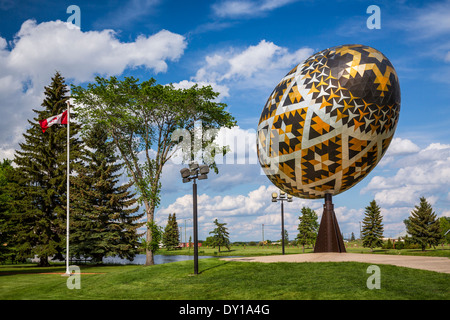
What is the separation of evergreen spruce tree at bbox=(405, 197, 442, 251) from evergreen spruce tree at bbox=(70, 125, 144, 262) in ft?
130

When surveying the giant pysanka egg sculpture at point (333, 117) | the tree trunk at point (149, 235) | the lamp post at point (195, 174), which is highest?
the giant pysanka egg sculpture at point (333, 117)

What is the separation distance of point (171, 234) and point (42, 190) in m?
49.2

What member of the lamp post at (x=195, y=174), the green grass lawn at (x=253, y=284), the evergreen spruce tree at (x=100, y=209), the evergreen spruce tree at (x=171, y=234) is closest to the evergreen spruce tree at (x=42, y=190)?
the evergreen spruce tree at (x=100, y=209)

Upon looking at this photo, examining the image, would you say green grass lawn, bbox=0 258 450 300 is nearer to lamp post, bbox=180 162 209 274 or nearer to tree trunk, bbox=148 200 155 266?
Answer: lamp post, bbox=180 162 209 274

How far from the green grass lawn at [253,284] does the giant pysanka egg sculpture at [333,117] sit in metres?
5.96

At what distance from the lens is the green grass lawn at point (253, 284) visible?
464 inches

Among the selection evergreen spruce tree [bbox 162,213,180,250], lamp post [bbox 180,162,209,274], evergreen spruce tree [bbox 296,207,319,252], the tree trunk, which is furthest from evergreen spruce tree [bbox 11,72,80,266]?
evergreen spruce tree [bbox 162,213,180,250]

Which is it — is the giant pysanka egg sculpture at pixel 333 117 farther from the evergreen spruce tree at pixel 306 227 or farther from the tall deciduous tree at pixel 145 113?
the evergreen spruce tree at pixel 306 227

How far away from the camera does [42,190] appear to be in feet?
124

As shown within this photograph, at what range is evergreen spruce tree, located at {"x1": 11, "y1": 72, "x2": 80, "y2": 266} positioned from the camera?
1432 inches

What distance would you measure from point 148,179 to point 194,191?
48.9ft

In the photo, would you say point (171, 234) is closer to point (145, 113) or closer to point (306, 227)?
point (306, 227)
